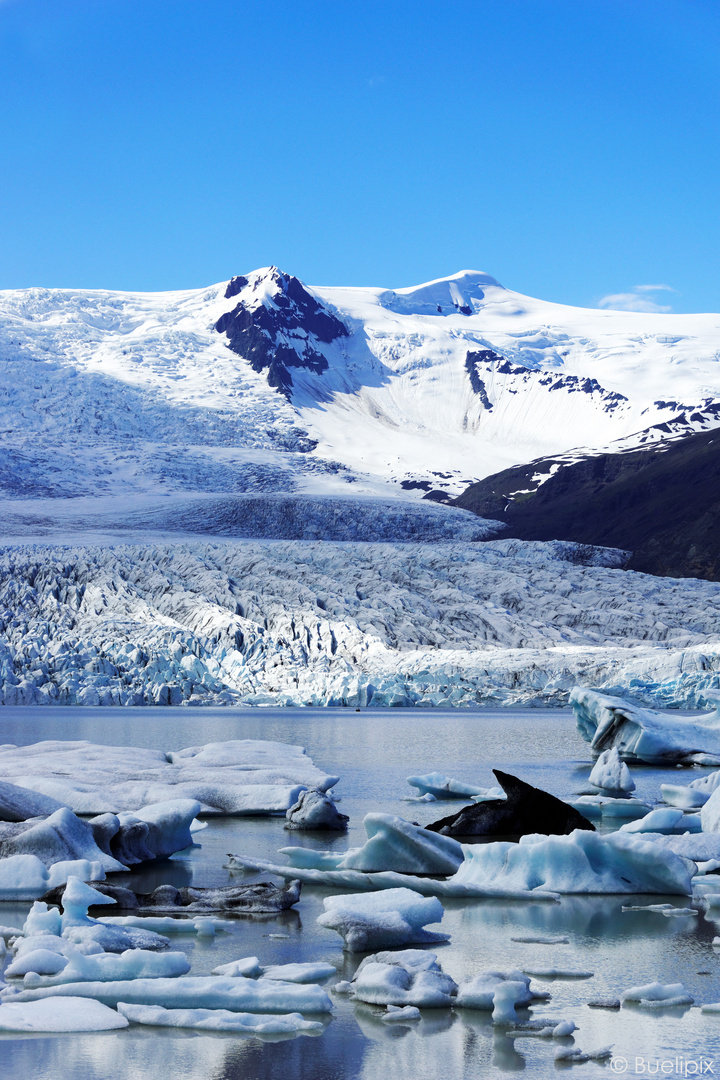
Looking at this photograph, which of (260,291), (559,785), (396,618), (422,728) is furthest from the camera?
(260,291)

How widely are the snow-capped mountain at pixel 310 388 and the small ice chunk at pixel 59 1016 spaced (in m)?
51.8

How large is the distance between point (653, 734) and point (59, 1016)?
10.0 meters

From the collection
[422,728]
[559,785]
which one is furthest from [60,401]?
[559,785]

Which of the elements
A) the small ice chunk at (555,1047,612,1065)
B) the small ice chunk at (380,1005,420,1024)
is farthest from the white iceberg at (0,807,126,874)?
the small ice chunk at (555,1047,612,1065)

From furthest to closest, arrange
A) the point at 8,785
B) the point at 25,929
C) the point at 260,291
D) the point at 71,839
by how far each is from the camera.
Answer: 1. the point at 260,291
2. the point at 8,785
3. the point at 71,839
4. the point at 25,929

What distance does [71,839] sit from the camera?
5.62 meters

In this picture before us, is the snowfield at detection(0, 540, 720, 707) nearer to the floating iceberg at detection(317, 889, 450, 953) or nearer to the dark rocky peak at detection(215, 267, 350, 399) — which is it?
the floating iceberg at detection(317, 889, 450, 953)

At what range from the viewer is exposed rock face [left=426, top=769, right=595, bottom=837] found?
22.3 ft

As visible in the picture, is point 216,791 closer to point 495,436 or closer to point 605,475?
point 605,475

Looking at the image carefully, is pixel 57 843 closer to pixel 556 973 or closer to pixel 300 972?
pixel 300 972

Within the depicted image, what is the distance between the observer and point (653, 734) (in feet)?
40.3

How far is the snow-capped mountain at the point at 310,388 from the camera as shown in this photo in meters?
60.1

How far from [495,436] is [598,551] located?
51.6 meters

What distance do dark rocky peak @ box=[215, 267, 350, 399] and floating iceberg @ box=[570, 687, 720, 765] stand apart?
234 ft
